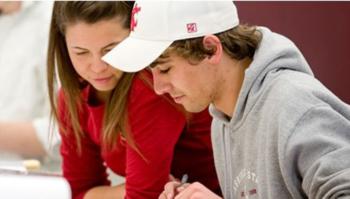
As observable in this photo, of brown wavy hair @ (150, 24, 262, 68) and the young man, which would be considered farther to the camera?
brown wavy hair @ (150, 24, 262, 68)

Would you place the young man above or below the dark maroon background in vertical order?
above

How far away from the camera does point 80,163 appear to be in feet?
5.80

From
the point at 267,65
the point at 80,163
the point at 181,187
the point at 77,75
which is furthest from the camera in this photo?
the point at 80,163

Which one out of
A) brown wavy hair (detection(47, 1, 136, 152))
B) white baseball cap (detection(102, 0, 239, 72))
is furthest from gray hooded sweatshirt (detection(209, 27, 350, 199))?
brown wavy hair (detection(47, 1, 136, 152))

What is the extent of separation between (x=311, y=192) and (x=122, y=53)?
474mm

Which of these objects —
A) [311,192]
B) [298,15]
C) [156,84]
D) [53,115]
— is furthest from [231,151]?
[298,15]

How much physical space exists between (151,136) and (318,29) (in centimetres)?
81

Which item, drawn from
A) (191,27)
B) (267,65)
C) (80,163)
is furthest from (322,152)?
(80,163)

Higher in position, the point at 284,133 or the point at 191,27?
the point at 191,27

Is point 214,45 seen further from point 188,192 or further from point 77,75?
point 77,75

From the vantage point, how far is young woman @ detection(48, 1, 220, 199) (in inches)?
57.0

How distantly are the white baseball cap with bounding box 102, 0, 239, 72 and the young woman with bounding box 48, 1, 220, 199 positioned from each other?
0.67ft

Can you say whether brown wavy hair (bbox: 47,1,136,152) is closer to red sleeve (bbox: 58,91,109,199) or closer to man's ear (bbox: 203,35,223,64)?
red sleeve (bbox: 58,91,109,199)

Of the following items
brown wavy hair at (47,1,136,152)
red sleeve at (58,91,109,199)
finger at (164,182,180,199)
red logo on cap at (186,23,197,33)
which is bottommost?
red sleeve at (58,91,109,199)
